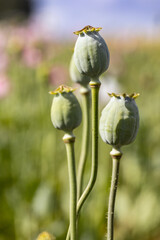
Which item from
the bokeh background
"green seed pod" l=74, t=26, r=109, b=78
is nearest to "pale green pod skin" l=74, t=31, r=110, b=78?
"green seed pod" l=74, t=26, r=109, b=78

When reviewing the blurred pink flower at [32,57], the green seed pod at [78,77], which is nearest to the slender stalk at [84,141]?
the green seed pod at [78,77]

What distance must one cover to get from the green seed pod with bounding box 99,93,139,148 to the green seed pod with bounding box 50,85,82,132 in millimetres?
35

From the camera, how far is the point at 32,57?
1.24m

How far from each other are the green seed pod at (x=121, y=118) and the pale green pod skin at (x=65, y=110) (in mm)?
35

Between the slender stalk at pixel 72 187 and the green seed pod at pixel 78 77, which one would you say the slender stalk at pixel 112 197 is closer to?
the slender stalk at pixel 72 187

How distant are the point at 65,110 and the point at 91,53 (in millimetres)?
54

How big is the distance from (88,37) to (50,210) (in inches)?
29.4

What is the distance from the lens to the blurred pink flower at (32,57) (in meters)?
1.22

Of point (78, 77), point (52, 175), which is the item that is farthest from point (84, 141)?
point (52, 175)

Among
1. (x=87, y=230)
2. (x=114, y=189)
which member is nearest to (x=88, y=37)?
A: (x=114, y=189)

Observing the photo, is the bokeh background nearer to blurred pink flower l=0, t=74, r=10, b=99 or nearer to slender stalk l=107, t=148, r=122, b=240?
blurred pink flower l=0, t=74, r=10, b=99

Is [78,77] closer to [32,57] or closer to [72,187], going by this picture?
[72,187]

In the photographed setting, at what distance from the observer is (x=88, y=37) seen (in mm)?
306

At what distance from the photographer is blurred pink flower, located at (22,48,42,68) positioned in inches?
48.0
